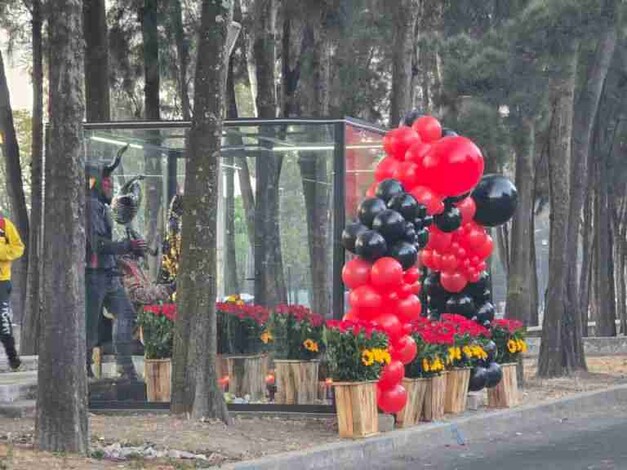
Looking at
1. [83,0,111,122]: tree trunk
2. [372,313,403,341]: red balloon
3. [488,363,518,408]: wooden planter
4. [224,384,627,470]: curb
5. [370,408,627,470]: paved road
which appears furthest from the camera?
[83,0,111,122]: tree trunk

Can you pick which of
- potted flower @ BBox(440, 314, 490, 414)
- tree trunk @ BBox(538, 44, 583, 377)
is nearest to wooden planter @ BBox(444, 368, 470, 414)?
potted flower @ BBox(440, 314, 490, 414)

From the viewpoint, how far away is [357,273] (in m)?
13.3

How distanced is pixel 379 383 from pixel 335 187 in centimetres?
215

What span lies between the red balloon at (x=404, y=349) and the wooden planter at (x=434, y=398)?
2.39ft

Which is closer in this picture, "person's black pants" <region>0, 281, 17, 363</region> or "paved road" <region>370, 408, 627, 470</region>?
"paved road" <region>370, 408, 627, 470</region>

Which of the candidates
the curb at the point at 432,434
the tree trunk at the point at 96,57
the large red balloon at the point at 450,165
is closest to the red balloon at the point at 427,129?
the large red balloon at the point at 450,165

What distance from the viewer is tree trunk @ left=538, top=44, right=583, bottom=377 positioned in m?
20.0

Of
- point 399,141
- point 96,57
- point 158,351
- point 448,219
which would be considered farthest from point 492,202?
point 96,57

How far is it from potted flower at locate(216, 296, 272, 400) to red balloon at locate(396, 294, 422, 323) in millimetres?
1886

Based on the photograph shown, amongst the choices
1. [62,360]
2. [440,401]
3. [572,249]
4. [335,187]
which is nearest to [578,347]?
[572,249]

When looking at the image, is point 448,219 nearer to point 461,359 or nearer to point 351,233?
point 461,359

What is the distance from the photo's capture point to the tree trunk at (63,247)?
10.2m

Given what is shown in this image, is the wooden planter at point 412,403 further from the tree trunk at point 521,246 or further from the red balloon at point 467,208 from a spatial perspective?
the tree trunk at point 521,246

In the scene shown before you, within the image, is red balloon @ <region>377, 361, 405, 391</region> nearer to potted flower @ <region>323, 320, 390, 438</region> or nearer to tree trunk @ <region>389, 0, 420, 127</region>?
potted flower @ <region>323, 320, 390, 438</region>
